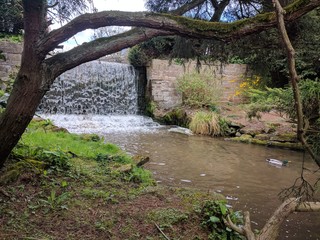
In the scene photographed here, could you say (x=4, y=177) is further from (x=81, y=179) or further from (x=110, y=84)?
(x=110, y=84)

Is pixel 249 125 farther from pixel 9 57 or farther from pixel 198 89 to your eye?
pixel 9 57

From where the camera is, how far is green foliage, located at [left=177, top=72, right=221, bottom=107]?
1238 cm

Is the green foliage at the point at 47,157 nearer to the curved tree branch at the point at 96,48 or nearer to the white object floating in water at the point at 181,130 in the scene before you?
the curved tree branch at the point at 96,48

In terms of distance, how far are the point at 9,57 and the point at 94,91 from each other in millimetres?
3177

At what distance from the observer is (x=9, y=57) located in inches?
408

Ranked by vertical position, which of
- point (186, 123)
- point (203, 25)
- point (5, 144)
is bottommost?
point (186, 123)

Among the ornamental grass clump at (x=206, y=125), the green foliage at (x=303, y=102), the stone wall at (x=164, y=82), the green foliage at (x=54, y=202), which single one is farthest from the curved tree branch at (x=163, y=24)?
the stone wall at (x=164, y=82)

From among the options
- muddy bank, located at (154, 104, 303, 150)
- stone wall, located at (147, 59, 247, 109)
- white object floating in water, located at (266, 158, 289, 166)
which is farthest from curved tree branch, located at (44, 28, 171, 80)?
stone wall, located at (147, 59, 247, 109)

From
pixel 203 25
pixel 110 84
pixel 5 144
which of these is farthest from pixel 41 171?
pixel 110 84

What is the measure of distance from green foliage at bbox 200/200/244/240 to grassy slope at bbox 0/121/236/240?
0.25ft

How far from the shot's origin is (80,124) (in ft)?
33.5

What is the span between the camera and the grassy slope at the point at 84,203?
263cm

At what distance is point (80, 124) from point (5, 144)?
7497 mm

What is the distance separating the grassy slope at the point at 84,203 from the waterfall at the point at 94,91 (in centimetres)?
785
